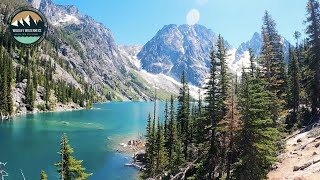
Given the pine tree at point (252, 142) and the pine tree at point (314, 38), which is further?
the pine tree at point (314, 38)

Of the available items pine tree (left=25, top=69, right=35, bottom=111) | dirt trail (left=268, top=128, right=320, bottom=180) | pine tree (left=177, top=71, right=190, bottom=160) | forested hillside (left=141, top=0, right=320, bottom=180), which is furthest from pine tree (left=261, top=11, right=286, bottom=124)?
pine tree (left=25, top=69, right=35, bottom=111)

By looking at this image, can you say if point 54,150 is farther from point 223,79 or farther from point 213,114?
point 223,79

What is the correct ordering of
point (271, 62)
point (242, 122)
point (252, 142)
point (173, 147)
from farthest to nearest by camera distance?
point (173, 147)
point (271, 62)
point (242, 122)
point (252, 142)

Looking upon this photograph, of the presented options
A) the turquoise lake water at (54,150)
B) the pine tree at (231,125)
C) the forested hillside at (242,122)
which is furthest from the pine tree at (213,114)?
the turquoise lake water at (54,150)

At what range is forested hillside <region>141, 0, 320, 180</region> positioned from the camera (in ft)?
102

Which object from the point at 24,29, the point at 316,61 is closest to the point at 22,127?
the point at 24,29

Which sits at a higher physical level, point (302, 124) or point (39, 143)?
point (302, 124)

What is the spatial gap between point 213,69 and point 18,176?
40.4 m

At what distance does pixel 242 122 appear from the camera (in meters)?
31.8

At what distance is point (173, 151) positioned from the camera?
211 ft

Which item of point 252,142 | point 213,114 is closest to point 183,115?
point 213,114

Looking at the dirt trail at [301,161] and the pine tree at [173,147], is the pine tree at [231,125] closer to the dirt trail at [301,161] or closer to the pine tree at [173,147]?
the dirt trail at [301,161]

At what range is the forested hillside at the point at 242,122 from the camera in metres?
31.0

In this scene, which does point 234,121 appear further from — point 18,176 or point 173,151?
point 18,176
